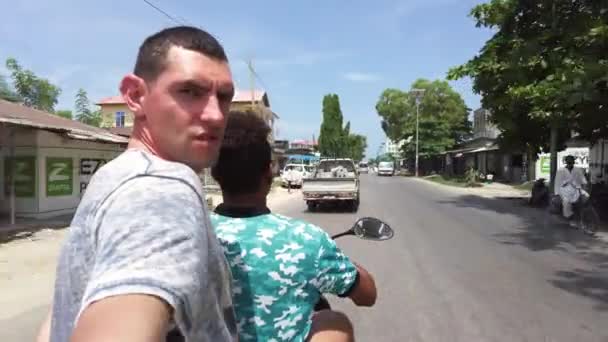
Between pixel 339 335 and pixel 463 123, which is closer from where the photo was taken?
pixel 339 335

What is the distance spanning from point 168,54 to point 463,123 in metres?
60.5

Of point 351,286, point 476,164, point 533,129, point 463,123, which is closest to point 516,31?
point 533,129

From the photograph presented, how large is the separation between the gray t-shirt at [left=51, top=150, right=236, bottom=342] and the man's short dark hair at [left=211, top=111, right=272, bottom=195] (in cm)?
74

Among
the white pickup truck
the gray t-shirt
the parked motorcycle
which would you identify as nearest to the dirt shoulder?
the white pickup truck

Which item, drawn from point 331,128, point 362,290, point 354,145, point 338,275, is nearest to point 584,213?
point 362,290

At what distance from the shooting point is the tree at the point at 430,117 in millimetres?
56750

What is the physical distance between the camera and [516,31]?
18312 millimetres

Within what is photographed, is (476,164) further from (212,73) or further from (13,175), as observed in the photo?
(212,73)

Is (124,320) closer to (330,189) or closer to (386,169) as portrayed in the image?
(330,189)

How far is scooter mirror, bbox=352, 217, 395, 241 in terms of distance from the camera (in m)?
2.43

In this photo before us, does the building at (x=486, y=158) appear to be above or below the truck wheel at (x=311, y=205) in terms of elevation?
above

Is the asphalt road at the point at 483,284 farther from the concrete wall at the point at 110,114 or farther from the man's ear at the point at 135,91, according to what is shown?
the concrete wall at the point at 110,114

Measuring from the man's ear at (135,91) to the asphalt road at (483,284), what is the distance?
3.92 m

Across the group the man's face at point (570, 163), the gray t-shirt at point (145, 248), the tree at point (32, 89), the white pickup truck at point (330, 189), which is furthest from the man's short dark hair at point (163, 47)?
the tree at point (32, 89)
